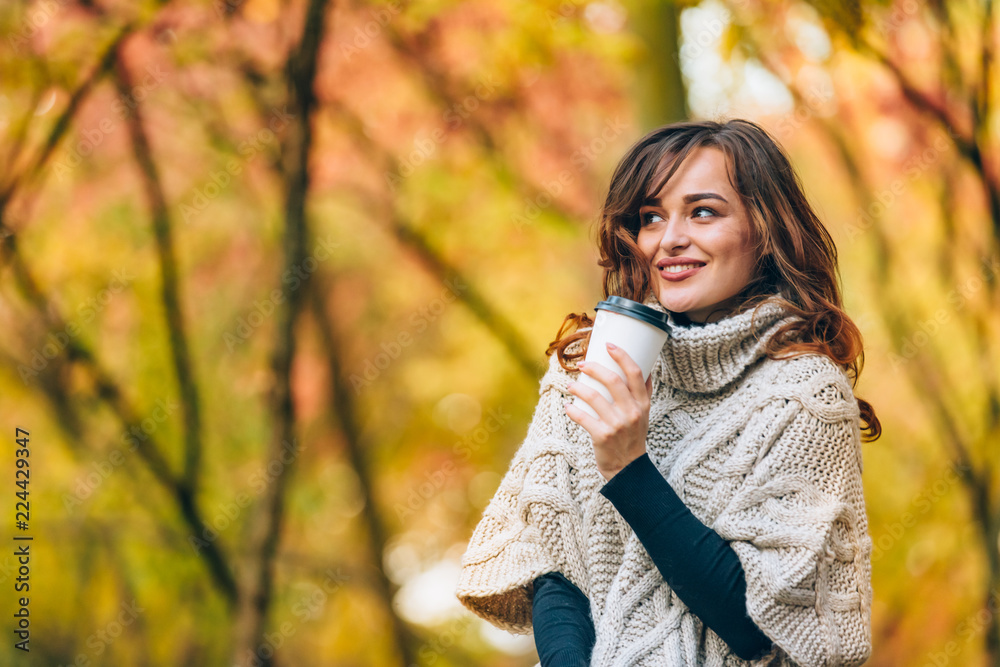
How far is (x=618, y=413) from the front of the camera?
147cm

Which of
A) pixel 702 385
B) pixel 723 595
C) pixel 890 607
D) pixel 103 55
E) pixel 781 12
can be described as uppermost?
pixel 103 55

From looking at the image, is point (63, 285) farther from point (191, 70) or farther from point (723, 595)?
point (723, 595)

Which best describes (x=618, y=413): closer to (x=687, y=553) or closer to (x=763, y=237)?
(x=687, y=553)

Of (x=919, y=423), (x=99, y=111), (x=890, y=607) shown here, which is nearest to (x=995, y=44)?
(x=919, y=423)

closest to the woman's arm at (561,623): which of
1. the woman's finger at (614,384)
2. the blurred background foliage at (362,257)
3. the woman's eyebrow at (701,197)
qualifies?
the woman's finger at (614,384)

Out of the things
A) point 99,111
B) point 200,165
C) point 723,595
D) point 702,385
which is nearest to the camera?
point 723,595

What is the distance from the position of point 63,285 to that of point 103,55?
1513mm

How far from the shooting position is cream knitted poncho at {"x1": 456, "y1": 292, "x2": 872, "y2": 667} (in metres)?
1.48

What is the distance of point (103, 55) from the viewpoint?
4.79 meters

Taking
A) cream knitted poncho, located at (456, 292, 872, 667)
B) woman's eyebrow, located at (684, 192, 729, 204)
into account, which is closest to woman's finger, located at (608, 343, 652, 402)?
cream knitted poncho, located at (456, 292, 872, 667)

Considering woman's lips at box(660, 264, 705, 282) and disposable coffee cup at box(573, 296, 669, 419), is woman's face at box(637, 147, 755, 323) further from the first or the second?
disposable coffee cup at box(573, 296, 669, 419)

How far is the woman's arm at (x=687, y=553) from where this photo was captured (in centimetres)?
147

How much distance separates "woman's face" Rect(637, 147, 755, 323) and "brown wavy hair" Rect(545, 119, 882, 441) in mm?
23

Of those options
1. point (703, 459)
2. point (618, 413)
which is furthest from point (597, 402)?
point (703, 459)
